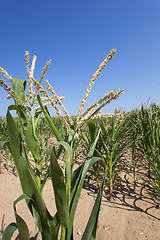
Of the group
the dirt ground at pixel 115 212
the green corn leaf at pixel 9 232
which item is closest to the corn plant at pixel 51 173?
the green corn leaf at pixel 9 232

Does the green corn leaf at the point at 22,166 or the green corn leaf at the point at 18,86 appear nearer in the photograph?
the green corn leaf at the point at 22,166

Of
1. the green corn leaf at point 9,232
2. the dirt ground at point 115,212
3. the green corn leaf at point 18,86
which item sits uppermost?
the green corn leaf at point 18,86

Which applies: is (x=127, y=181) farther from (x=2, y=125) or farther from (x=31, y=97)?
(x=2, y=125)

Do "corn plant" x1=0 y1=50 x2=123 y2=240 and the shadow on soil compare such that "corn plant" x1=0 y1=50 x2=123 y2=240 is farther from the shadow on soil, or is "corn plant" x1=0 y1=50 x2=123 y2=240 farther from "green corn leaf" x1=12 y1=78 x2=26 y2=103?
the shadow on soil

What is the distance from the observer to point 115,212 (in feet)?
6.40

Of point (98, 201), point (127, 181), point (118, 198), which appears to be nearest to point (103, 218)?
point (118, 198)

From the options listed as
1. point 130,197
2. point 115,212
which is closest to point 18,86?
point 115,212

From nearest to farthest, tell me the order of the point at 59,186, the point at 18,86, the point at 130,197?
1. the point at 59,186
2. the point at 18,86
3. the point at 130,197

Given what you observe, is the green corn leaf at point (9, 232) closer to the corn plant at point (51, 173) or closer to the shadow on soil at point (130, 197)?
the corn plant at point (51, 173)

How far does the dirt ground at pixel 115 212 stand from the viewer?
5.33 ft

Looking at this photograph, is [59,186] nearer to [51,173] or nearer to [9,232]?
[51,173]

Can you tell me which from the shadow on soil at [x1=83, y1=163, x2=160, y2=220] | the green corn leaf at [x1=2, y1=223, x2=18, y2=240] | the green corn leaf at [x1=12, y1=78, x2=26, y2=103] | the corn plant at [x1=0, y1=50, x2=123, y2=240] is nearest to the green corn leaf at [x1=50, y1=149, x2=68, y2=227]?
the corn plant at [x1=0, y1=50, x2=123, y2=240]

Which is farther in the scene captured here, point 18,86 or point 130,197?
point 130,197

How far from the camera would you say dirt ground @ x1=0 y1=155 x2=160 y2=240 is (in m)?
1.62
